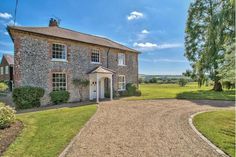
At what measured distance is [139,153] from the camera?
529cm

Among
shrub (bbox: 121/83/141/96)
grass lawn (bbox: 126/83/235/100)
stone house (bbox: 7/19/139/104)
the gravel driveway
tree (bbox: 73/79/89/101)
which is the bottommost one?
the gravel driveway

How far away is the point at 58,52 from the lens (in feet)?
54.0

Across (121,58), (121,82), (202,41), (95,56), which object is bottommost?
(121,82)

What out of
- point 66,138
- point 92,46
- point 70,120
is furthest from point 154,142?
point 92,46

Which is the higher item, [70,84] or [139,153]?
[70,84]

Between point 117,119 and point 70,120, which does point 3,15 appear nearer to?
point 70,120

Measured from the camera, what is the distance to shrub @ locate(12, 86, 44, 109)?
13.8 m

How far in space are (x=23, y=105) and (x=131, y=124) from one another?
9929 millimetres

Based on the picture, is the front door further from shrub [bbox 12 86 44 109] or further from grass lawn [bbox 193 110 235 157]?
grass lawn [bbox 193 110 235 157]

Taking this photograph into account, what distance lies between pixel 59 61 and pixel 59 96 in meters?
3.27

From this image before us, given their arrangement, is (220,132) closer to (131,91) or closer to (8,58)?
(131,91)

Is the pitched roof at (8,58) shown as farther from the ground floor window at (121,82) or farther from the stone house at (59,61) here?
the ground floor window at (121,82)

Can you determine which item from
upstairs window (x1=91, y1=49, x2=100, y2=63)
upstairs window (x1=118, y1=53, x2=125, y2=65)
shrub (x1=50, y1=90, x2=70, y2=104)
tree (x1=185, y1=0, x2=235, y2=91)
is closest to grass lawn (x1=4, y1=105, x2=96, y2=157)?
shrub (x1=50, y1=90, x2=70, y2=104)

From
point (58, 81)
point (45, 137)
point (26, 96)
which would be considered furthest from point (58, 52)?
point (45, 137)
